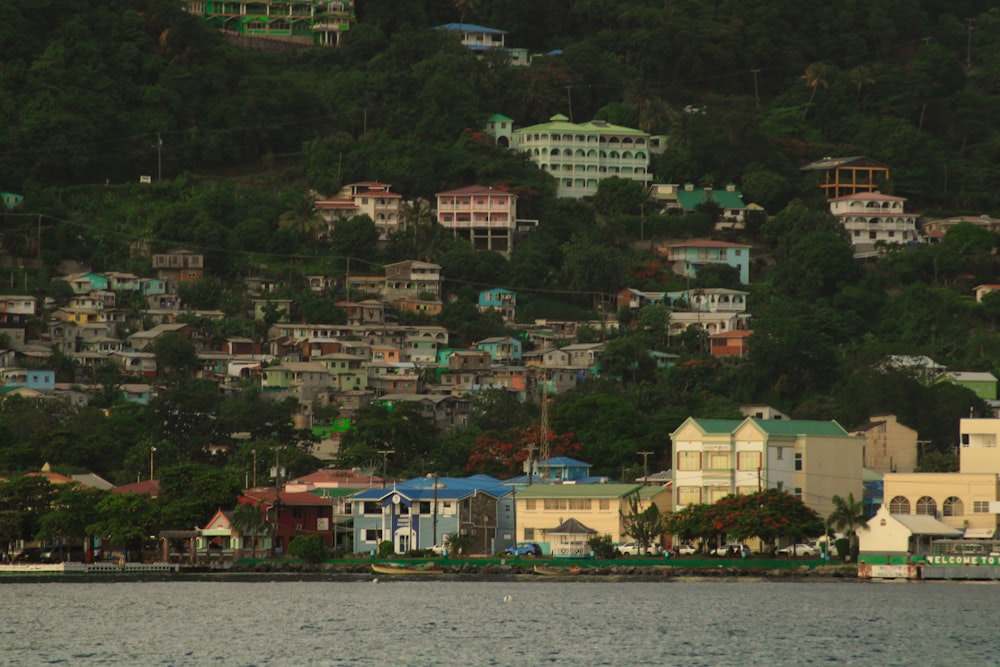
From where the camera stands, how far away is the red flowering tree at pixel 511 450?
323 feet

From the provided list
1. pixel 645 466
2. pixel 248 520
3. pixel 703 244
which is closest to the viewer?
pixel 248 520

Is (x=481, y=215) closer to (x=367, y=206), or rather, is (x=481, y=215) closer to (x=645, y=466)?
(x=367, y=206)

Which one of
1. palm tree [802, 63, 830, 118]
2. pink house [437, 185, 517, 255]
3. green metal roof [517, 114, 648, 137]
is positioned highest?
palm tree [802, 63, 830, 118]

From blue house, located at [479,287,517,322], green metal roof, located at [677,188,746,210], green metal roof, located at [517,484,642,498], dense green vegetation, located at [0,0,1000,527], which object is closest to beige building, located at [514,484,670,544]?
green metal roof, located at [517,484,642,498]

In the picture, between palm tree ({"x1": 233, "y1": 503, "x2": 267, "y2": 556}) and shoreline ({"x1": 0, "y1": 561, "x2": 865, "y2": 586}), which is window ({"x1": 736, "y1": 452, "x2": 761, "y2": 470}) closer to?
shoreline ({"x1": 0, "y1": 561, "x2": 865, "y2": 586})

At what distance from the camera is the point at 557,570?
79.0 m

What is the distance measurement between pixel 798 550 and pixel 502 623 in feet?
73.5

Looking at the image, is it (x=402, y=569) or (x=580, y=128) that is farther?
(x=580, y=128)

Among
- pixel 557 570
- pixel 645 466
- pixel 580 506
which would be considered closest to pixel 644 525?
pixel 580 506

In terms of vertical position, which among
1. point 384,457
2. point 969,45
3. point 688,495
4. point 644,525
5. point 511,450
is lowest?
point 644,525

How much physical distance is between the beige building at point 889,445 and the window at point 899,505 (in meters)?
20.1

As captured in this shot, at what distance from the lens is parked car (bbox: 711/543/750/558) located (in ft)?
262

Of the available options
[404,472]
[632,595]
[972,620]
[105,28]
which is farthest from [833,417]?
[105,28]

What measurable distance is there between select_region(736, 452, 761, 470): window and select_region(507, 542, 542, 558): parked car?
28.7 ft
